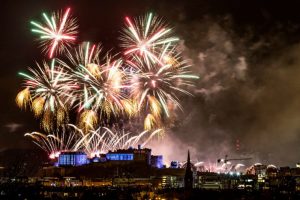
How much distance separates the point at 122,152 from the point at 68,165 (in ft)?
65.7

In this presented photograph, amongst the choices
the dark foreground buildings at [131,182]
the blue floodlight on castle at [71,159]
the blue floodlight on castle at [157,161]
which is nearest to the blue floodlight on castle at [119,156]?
the dark foreground buildings at [131,182]

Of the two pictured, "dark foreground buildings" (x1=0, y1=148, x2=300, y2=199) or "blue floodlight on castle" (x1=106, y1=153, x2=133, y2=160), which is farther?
"blue floodlight on castle" (x1=106, y1=153, x2=133, y2=160)

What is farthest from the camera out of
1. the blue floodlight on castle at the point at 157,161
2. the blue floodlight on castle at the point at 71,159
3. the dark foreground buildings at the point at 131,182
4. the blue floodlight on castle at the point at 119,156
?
the blue floodlight on castle at the point at 71,159

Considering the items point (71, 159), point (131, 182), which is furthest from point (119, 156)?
point (71, 159)

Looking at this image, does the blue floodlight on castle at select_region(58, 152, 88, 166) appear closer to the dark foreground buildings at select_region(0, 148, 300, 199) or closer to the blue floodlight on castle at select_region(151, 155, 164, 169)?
the dark foreground buildings at select_region(0, 148, 300, 199)

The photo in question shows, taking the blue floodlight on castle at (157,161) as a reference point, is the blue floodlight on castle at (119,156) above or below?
above

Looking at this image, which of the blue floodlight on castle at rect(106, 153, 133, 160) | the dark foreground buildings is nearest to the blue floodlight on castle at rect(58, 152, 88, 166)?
the dark foreground buildings

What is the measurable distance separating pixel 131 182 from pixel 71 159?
90.9ft

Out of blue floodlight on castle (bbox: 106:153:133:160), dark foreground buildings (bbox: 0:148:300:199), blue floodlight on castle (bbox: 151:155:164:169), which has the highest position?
blue floodlight on castle (bbox: 106:153:133:160)

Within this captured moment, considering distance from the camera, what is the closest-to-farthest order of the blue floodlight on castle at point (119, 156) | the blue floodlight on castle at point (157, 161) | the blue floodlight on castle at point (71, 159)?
the blue floodlight on castle at point (119, 156) < the blue floodlight on castle at point (157, 161) < the blue floodlight on castle at point (71, 159)

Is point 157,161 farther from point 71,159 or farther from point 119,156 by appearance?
point 71,159

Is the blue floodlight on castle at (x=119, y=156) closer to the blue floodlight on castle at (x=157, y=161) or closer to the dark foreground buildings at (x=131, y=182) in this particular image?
the dark foreground buildings at (x=131, y=182)

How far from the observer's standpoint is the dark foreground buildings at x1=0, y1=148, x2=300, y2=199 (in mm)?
115438

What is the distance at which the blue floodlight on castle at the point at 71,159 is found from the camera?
15225 centimetres
